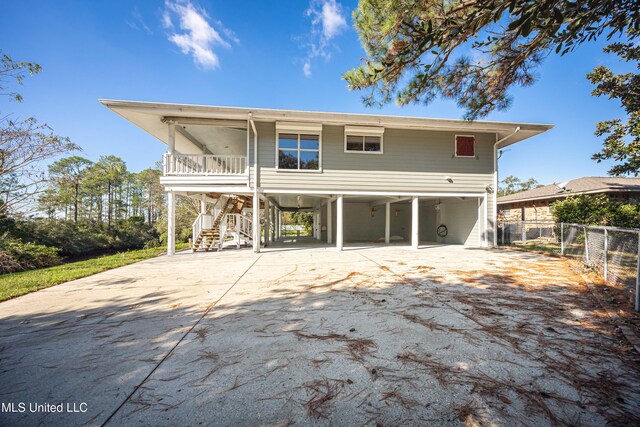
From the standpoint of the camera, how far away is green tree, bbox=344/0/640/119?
2621 millimetres

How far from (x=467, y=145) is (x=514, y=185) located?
1873 inches

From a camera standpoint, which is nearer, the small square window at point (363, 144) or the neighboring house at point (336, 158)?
the neighboring house at point (336, 158)

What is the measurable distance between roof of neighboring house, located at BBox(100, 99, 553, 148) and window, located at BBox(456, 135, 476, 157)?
1.10 ft

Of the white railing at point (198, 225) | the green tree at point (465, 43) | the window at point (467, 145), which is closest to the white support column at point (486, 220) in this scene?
the window at point (467, 145)

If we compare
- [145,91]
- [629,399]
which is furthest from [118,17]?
[629,399]

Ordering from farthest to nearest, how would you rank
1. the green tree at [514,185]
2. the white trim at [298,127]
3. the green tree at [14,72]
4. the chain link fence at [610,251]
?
the green tree at [514,185]
the white trim at [298,127]
the green tree at [14,72]
the chain link fence at [610,251]

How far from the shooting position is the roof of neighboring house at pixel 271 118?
25.1 feet

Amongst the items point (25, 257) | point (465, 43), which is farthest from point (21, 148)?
point (465, 43)

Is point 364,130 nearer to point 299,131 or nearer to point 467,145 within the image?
point 299,131

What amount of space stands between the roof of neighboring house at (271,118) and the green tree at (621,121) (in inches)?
126

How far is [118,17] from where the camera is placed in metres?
7.48

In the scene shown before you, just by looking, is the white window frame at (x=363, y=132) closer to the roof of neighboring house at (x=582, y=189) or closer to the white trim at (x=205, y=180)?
the white trim at (x=205, y=180)

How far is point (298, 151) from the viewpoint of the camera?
9.05m

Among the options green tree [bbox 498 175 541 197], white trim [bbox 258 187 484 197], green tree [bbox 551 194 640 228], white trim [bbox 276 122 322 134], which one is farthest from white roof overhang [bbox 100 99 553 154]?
green tree [bbox 498 175 541 197]
